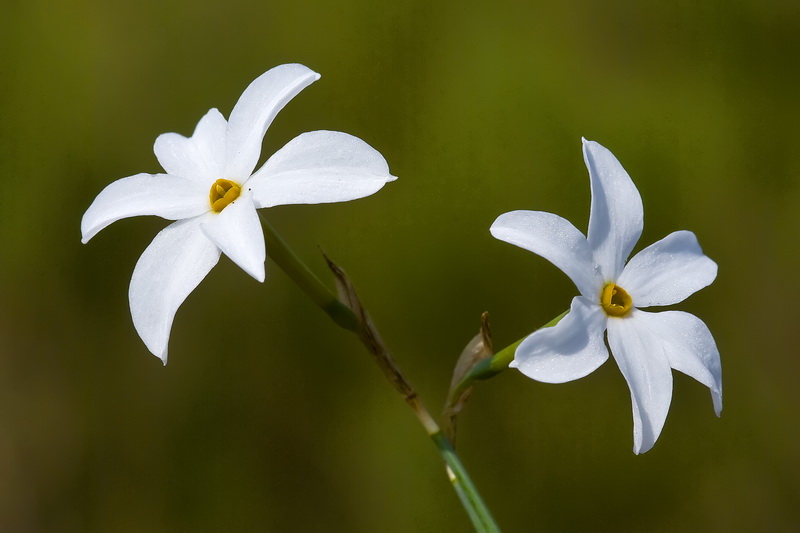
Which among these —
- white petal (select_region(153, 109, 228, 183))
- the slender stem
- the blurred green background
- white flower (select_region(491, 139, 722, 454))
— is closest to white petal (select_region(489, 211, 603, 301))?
white flower (select_region(491, 139, 722, 454))

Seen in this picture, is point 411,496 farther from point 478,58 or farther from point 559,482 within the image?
point 478,58

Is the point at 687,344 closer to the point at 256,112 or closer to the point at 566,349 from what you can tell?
the point at 566,349

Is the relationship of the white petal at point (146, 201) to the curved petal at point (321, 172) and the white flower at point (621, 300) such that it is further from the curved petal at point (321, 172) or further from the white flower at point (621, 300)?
the white flower at point (621, 300)

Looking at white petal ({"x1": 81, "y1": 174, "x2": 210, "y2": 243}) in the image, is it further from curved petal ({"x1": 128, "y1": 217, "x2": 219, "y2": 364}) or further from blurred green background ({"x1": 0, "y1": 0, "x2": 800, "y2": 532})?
blurred green background ({"x1": 0, "y1": 0, "x2": 800, "y2": 532})

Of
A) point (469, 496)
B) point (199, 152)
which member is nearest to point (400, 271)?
point (199, 152)

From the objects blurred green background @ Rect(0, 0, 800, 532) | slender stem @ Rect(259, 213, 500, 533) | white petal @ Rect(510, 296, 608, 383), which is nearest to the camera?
white petal @ Rect(510, 296, 608, 383)

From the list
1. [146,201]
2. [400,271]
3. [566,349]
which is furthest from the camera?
[400,271]
